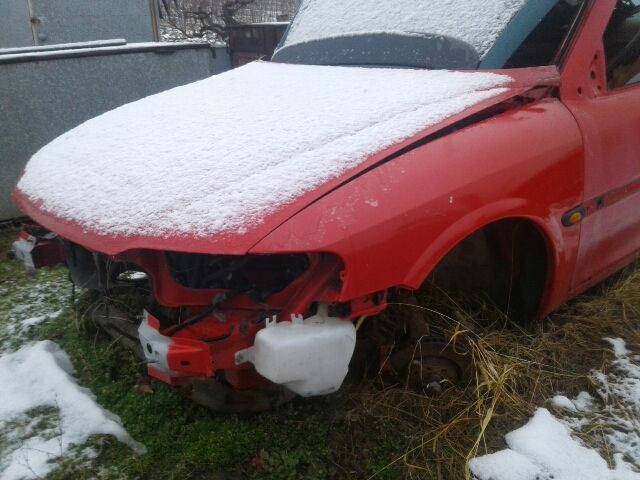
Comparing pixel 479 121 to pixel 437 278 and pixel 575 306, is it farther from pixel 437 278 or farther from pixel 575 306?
pixel 575 306

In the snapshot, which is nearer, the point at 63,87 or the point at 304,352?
the point at 304,352

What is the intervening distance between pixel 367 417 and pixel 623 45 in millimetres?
2035

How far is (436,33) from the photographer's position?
8.39ft

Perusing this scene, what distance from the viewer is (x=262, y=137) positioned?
2.06 m

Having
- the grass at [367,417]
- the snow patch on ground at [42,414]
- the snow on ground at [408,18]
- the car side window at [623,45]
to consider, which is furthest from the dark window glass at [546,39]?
the snow patch on ground at [42,414]

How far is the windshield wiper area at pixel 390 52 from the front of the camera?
96.3 inches

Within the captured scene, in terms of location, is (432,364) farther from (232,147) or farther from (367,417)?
(232,147)

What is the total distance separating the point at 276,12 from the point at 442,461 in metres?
15.9

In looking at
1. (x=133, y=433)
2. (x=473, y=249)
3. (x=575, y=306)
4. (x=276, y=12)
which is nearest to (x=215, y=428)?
(x=133, y=433)

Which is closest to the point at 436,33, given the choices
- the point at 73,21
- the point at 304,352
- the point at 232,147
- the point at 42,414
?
the point at 232,147

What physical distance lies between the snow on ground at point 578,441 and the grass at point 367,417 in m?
0.05

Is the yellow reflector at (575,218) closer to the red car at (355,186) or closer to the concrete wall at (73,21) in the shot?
the red car at (355,186)

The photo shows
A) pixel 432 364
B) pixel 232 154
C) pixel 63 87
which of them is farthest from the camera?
pixel 63 87

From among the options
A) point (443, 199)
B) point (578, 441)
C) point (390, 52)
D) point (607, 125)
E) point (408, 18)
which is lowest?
point (578, 441)
